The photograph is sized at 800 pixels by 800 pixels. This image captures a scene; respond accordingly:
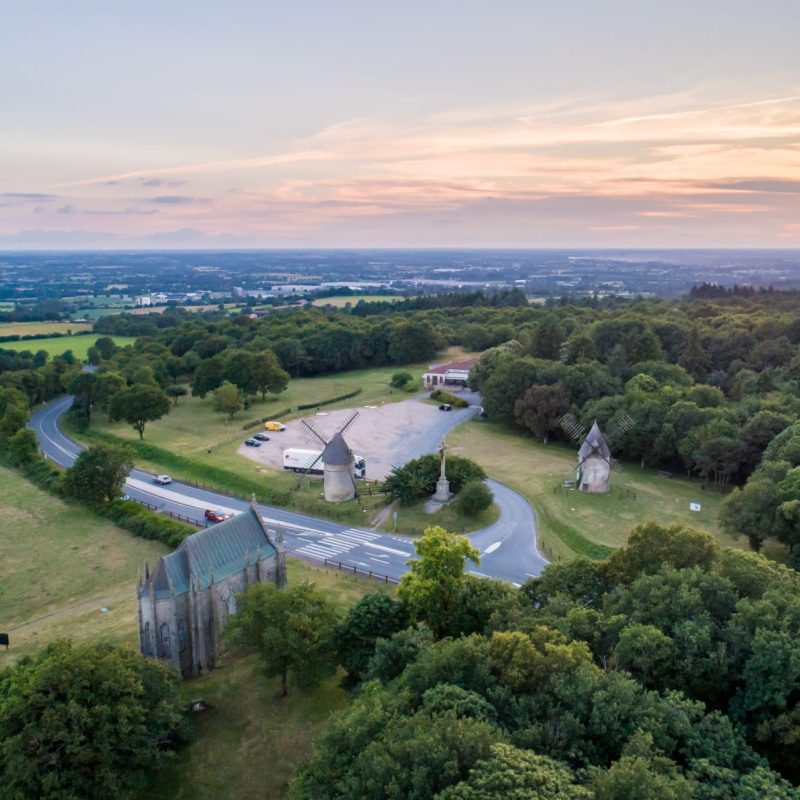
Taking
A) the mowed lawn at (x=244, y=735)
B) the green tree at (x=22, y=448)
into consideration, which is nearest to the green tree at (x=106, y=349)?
the green tree at (x=22, y=448)

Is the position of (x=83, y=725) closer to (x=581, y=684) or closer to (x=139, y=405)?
(x=581, y=684)

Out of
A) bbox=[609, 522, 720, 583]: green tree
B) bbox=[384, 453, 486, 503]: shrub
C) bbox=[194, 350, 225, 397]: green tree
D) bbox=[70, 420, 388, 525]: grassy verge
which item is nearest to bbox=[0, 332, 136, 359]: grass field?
bbox=[194, 350, 225, 397]: green tree

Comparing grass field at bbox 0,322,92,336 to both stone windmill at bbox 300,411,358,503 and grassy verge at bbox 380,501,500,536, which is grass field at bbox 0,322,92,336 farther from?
grassy verge at bbox 380,501,500,536

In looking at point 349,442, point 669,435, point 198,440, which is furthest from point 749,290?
point 198,440

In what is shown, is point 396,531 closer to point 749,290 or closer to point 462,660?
point 462,660

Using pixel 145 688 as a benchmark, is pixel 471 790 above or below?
above

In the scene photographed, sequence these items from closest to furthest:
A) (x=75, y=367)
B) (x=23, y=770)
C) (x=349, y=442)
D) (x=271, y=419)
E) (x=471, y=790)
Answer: (x=471, y=790) → (x=23, y=770) → (x=349, y=442) → (x=271, y=419) → (x=75, y=367)

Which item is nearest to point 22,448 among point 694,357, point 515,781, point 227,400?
point 227,400
